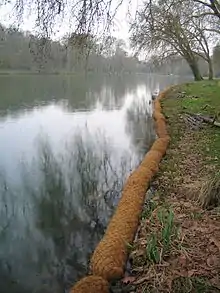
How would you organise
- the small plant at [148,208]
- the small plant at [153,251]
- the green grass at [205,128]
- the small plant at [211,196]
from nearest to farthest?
1. the small plant at [153,251]
2. the small plant at [211,196]
3. the small plant at [148,208]
4. the green grass at [205,128]

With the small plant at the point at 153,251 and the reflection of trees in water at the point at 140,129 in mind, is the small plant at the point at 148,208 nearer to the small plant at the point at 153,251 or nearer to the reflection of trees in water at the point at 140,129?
the small plant at the point at 153,251

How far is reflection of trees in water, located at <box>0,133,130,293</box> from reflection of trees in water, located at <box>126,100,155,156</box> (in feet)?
6.35

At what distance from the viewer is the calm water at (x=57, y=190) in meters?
5.04

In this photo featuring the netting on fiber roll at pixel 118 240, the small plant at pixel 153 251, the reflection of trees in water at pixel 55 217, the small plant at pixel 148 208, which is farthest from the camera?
the small plant at pixel 148 208

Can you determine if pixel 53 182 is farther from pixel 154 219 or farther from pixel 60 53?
pixel 154 219

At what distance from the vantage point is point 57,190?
25.5 feet

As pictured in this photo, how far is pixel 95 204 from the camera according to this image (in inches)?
277

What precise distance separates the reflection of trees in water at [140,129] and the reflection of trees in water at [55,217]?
1.93 meters

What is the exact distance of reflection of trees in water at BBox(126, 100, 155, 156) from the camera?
12.1 metres

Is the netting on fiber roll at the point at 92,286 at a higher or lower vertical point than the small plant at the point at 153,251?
lower

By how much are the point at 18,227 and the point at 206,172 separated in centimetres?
354

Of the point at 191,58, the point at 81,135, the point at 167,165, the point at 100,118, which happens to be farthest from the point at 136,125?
the point at 191,58

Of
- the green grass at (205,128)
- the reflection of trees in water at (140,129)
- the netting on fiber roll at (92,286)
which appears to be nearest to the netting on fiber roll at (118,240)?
the netting on fiber roll at (92,286)

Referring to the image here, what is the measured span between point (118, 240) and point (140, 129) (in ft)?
35.1
